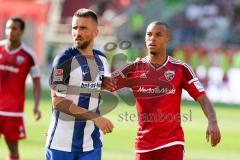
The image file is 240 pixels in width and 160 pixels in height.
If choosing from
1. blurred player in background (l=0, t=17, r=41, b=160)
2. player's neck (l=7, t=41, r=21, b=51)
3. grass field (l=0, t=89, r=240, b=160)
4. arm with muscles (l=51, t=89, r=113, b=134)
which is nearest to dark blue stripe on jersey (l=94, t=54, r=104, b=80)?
arm with muscles (l=51, t=89, r=113, b=134)

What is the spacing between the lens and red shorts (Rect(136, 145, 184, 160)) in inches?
326

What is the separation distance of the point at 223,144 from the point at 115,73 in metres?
8.00

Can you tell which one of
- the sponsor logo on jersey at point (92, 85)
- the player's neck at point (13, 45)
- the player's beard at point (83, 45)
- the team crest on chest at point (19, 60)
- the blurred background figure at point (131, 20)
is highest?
the blurred background figure at point (131, 20)

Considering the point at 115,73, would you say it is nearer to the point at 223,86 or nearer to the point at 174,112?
the point at 174,112

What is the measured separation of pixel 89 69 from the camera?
303 inches

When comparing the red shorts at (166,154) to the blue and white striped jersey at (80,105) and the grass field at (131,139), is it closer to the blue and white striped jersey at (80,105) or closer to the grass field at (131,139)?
the blue and white striped jersey at (80,105)

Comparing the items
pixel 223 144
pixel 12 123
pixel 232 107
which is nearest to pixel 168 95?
pixel 12 123

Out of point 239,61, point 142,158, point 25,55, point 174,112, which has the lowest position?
point 142,158

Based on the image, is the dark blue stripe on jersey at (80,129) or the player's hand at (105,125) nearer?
the player's hand at (105,125)

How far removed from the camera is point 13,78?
1169 centimetres

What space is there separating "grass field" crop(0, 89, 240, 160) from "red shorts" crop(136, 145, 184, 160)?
4.94 m

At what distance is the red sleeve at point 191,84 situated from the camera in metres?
8.41

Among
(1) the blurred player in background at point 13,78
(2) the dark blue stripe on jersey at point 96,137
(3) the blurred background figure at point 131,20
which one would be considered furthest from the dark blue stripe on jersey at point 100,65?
(3) the blurred background figure at point 131,20

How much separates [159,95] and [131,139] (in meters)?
8.25
